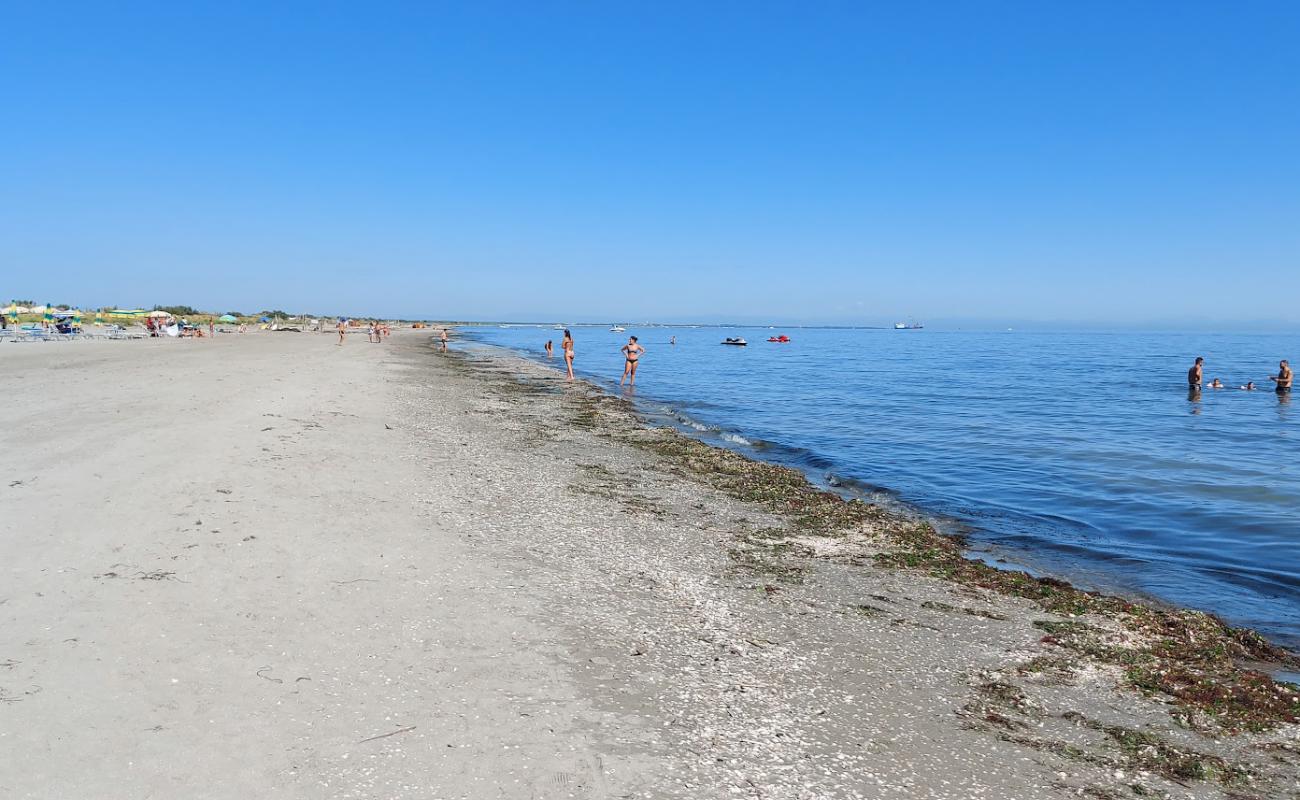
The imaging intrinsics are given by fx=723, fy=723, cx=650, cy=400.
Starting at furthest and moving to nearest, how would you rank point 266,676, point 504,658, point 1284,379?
point 1284,379, point 504,658, point 266,676

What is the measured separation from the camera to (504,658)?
5.97 meters

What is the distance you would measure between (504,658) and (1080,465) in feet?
57.6

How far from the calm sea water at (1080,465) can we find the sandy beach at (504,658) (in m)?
3.45

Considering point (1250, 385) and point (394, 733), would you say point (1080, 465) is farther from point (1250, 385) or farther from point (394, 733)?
point (1250, 385)

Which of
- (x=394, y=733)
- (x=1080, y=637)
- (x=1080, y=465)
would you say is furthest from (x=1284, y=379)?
(x=394, y=733)

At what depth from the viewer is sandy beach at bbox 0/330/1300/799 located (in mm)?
4516

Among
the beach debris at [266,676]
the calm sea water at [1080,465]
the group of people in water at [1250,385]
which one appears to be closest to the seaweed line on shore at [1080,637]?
the calm sea water at [1080,465]

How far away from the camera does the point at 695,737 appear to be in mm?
4988

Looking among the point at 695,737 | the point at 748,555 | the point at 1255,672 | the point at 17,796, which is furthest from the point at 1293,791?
the point at 17,796

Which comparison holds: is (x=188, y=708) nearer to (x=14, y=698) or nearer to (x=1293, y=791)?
(x=14, y=698)

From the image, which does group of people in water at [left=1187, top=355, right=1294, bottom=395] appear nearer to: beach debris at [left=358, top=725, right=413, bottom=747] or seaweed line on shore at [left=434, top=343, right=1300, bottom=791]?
seaweed line on shore at [left=434, top=343, right=1300, bottom=791]

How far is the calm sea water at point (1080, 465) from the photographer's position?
10609mm

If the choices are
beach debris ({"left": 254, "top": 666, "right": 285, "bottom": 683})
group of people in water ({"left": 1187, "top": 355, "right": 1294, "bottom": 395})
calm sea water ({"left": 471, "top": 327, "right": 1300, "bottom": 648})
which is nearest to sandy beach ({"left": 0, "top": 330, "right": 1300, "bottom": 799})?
beach debris ({"left": 254, "top": 666, "right": 285, "bottom": 683})

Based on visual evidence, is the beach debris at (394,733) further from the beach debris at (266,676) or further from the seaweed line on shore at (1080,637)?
the seaweed line on shore at (1080,637)
